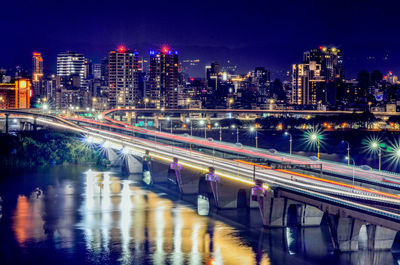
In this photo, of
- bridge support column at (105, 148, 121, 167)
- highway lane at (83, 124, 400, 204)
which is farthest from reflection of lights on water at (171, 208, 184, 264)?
bridge support column at (105, 148, 121, 167)

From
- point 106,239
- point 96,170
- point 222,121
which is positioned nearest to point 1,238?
point 106,239

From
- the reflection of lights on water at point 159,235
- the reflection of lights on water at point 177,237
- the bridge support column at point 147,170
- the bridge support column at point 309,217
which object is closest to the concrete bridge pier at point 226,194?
the reflection of lights on water at point 177,237

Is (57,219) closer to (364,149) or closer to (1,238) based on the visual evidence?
(1,238)

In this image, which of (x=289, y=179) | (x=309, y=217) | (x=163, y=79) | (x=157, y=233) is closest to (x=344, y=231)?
(x=309, y=217)

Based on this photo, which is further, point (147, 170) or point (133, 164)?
point (133, 164)

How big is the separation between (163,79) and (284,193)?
6231 inches

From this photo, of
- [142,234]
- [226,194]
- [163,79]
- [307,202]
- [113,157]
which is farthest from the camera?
[163,79]

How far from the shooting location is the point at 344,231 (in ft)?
111

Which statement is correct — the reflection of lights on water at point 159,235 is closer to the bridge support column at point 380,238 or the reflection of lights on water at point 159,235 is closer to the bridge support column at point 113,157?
the bridge support column at point 380,238

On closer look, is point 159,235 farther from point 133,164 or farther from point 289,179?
point 133,164

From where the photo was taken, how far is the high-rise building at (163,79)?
192m

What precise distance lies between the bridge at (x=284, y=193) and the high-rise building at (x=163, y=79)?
416 ft

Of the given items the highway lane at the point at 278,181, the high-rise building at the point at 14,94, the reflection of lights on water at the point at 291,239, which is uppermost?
the high-rise building at the point at 14,94

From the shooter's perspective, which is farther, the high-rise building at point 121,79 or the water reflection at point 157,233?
the high-rise building at point 121,79
